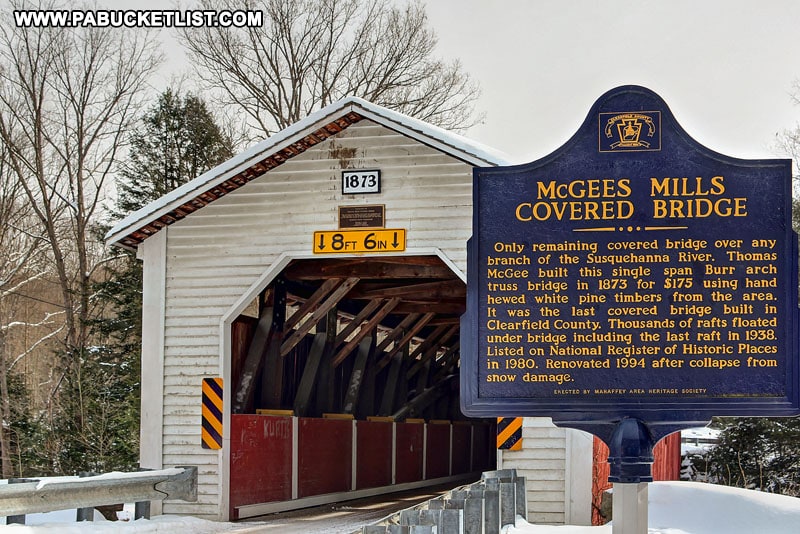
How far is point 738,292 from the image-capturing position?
7301mm

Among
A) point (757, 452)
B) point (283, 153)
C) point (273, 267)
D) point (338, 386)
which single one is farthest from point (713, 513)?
point (757, 452)

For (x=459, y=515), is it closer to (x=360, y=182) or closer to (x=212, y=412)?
(x=360, y=182)

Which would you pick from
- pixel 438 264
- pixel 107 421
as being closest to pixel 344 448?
pixel 438 264

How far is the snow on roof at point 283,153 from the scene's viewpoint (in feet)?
49.5

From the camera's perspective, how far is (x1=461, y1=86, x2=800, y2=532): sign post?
7277 mm

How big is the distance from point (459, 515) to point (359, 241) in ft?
28.2

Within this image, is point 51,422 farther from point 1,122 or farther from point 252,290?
point 252,290

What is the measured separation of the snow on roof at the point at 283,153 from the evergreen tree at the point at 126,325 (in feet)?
39.5

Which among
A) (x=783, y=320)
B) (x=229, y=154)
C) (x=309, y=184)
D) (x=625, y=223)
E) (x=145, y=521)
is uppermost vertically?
(x=229, y=154)

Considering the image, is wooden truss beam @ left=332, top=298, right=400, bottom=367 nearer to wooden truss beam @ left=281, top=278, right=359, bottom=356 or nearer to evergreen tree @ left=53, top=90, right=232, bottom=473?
wooden truss beam @ left=281, top=278, right=359, bottom=356

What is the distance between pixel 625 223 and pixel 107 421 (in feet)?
73.4

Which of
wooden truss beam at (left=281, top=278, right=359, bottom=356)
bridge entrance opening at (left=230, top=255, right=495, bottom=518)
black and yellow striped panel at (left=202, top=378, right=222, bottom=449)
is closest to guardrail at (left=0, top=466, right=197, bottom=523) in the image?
black and yellow striped panel at (left=202, top=378, right=222, bottom=449)

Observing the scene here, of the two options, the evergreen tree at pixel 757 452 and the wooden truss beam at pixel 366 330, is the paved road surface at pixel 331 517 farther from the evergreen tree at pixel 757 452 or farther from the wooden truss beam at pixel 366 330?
the evergreen tree at pixel 757 452

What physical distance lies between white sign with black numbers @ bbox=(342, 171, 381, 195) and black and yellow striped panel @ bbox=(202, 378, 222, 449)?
3.15m
